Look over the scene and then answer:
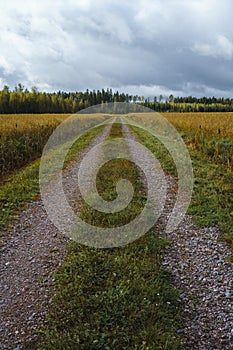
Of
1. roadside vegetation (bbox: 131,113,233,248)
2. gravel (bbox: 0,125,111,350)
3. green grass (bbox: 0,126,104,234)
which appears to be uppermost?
roadside vegetation (bbox: 131,113,233,248)

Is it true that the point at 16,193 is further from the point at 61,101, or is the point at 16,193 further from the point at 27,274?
the point at 61,101

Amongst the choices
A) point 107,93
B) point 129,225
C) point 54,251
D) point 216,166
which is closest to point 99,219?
point 129,225

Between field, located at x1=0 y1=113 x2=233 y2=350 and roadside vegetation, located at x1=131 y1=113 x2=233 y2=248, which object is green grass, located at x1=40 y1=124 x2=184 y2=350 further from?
roadside vegetation, located at x1=131 y1=113 x2=233 y2=248

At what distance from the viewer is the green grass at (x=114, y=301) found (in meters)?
3.25

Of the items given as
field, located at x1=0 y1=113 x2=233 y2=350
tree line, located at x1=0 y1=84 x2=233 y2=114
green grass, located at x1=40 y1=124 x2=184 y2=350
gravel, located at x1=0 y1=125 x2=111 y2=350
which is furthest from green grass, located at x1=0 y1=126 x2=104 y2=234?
tree line, located at x1=0 y1=84 x2=233 y2=114

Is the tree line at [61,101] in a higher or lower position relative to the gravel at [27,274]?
higher

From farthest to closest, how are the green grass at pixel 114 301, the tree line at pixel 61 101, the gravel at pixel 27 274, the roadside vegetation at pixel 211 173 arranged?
1. the tree line at pixel 61 101
2. the roadside vegetation at pixel 211 173
3. the gravel at pixel 27 274
4. the green grass at pixel 114 301

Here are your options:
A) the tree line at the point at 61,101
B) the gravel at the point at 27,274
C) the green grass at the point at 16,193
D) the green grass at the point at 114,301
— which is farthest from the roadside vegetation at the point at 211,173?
the tree line at the point at 61,101

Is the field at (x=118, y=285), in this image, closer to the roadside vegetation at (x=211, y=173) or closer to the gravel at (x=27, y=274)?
the roadside vegetation at (x=211, y=173)

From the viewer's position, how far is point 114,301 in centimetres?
378

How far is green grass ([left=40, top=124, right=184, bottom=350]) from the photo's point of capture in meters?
3.25

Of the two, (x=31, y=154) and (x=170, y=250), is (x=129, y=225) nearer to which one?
(x=170, y=250)

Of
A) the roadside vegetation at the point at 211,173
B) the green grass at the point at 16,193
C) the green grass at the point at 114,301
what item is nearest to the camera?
the green grass at the point at 114,301

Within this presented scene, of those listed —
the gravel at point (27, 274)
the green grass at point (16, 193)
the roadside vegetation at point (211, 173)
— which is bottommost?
the gravel at point (27, 274)
